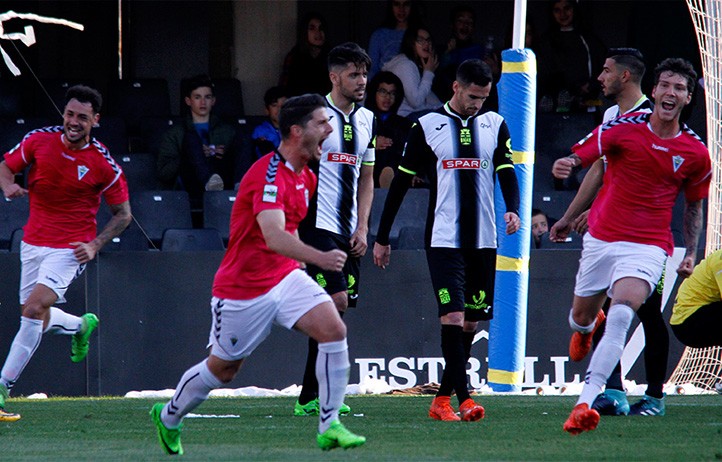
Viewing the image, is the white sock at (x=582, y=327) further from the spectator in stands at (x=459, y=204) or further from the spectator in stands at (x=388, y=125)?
the spectator in stands at (x=388, y=125)

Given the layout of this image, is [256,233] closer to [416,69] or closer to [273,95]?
[273,95]

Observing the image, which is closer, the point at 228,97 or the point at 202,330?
the point at 202,330

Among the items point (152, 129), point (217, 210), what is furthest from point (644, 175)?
point (152, 129)

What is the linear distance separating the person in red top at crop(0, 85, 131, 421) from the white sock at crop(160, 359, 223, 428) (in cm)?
301

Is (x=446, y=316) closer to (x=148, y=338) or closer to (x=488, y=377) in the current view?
(x=488, y=377)

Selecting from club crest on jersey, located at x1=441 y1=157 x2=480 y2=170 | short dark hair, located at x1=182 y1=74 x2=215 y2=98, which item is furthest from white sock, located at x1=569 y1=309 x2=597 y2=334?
short dark hair, located at x1=182 y1=74 x2=215 y2=98

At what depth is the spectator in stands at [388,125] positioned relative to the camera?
12641 millimetres

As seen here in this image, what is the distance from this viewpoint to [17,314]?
35.4ft

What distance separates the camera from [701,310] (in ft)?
28.4

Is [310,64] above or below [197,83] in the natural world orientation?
above

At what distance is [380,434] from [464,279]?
1401 millimetres

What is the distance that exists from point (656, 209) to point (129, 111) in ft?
27.4

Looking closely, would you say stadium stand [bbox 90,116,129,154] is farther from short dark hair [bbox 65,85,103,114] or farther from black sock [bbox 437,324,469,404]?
black sock [bbox 437,324,469,404]

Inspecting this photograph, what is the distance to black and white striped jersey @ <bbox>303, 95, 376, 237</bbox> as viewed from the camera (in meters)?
8.30
